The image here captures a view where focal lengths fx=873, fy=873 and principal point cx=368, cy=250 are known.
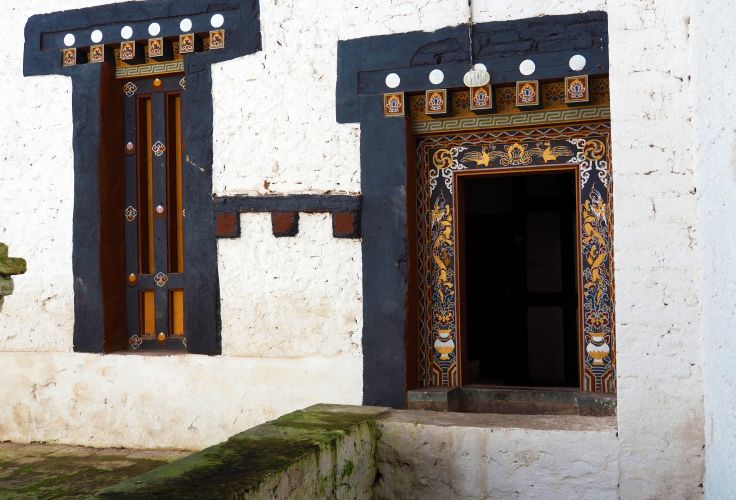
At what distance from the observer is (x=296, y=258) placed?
500cm

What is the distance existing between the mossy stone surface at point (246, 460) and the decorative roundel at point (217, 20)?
7.77 feet

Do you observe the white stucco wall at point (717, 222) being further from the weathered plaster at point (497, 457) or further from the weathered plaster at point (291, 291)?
the weathered plaster at point (291, 291)

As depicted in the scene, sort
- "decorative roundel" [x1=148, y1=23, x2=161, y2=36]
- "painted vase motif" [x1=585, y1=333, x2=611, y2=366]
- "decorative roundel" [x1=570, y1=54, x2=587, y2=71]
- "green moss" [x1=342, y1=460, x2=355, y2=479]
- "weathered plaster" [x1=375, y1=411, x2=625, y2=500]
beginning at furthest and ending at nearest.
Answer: "decorative roundel" [x1=148, y1=23, x2=161, y2=36] < "painted vase motif" [x1=585, y1=333, x2=611, y2=366] < "decorative roundel" [x1=570, y1=54, x2=587, y2=71] < "weathered plaster" [x1=375, y1=411, x2=625, y2=500] < "green moss" [x1=342, y1=460, x2=355, y2=479]

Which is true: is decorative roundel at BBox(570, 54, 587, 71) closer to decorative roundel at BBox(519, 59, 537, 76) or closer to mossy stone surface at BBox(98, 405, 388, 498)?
decorative roundel at BBox(519, 59, 537, 76)

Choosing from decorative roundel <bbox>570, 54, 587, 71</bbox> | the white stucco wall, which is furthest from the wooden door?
the white stucco wall

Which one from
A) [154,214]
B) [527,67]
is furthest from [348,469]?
[154,214]

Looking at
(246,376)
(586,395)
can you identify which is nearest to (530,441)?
(586,395)

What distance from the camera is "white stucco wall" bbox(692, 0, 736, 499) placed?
9.80ft

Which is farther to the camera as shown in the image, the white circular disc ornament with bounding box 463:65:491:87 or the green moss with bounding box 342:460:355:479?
the white circular disc ornament with bounding box 463:65:491:87

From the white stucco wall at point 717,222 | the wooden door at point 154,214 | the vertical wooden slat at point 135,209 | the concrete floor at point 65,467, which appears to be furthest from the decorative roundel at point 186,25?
the white stucco wall at point 717,222

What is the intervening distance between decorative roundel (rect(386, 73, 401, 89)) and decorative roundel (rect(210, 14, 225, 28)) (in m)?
1.12

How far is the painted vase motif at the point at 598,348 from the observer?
14.9 ft

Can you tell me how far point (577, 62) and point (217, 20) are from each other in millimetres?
2140

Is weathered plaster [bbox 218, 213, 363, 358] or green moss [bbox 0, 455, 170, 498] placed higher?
weathered plaster [bbox 218, 213, 363, 358]
